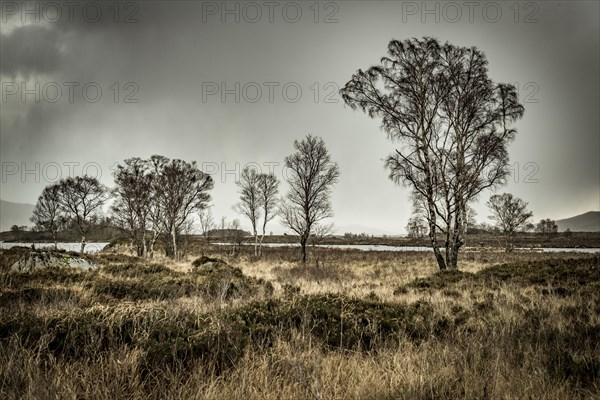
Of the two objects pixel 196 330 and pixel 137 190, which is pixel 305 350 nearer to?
pixel 196 330

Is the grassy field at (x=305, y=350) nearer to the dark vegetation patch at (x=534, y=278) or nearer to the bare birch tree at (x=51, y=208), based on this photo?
the dark vegetation patch at (x=534, y=278)

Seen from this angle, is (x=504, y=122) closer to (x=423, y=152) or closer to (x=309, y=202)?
(x=423, y=152)

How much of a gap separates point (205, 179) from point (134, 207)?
21.8ft

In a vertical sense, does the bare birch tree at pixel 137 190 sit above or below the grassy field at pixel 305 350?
above

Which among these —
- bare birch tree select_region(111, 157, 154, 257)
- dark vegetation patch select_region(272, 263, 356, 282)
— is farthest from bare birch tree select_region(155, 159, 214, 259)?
dark vegetation patch select_region(272, 263, 356, 282)

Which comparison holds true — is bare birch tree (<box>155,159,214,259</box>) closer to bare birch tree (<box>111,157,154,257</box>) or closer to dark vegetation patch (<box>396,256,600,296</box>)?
bare birch tree (<box>111,157,154,257</box>)

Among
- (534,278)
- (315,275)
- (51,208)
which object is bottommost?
(315,275)

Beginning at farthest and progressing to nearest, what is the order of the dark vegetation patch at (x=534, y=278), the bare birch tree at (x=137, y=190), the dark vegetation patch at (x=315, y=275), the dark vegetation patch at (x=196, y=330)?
the bare birch tree at (x=137, y=190)
the dark vegetation patch at (x=315, y=275)
the dark vegetation patch at (x=534, y=278)
the dark vegetation patch at (x=196, y=330)

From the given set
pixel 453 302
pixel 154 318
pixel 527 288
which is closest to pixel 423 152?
pixel 527 288

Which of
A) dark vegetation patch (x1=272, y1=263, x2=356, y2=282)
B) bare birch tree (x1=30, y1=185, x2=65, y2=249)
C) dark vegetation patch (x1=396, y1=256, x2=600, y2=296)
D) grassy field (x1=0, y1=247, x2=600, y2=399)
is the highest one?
bare birch tree (x1=30, y1=185, x2=65, y2=249)

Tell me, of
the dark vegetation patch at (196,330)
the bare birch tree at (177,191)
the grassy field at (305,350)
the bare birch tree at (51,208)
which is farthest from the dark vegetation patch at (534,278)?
the bare birch tree at (51,208)

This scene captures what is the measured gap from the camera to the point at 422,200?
12.8 m

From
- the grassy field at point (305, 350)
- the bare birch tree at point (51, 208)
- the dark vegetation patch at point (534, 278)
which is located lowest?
the dark vegetation patch at point (534, 278)

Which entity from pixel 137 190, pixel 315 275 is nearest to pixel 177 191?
pixel 137 190
